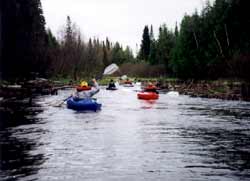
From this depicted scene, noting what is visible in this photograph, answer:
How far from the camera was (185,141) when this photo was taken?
965 inches

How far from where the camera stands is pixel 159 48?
133750 millimetres

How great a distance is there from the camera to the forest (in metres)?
62.6

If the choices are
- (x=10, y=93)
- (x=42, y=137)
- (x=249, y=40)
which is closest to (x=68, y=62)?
(x=249, y=40)

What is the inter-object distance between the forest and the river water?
26683 mm

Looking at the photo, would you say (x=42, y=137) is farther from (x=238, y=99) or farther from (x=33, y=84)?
(x=33, y=84)

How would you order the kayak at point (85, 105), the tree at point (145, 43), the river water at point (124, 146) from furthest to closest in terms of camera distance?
the tree at point (145, 43)
the kayak at point (85, 105)
the river water at point (124, 146)

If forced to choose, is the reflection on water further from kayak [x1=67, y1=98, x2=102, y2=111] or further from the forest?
the forest

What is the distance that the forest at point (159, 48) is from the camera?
62.6 m

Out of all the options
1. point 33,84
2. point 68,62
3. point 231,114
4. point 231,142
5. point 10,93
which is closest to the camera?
point 231,142

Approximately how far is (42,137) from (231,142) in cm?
945

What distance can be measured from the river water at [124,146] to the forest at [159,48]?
26.7 metres

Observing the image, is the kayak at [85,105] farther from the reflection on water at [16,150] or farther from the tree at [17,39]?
the tree at [17,39]

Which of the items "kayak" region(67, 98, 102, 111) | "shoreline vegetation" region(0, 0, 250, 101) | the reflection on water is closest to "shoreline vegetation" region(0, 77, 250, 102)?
"shoreline vegetation" region(0, 0, 250, 101)

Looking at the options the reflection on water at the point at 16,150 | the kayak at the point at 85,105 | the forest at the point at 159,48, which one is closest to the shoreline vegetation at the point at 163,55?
the forest at the point at 159,48
